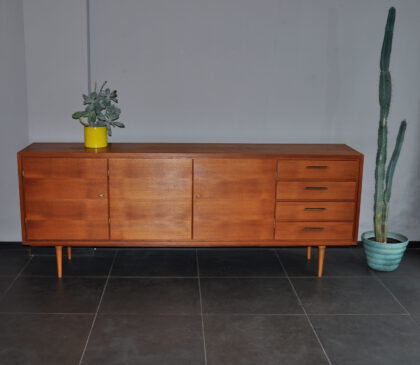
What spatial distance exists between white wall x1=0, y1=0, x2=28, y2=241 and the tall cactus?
8.27ft

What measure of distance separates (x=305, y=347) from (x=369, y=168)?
1836 mm

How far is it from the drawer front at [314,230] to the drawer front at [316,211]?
0.04 m

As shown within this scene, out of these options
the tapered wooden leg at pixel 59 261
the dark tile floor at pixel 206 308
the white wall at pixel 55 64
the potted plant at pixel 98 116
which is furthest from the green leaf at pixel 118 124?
the dark tile floor at pixel 206 308

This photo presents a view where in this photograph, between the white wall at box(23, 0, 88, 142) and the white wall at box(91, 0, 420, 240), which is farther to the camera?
the white wall at box(91, 0, 420, 240)

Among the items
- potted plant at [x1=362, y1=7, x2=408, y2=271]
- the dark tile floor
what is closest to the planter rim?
potted plant at [x1=362, y1=7, x2=408, y2=271]

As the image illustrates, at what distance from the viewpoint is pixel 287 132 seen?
4184mm

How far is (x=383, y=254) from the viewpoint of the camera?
385cm

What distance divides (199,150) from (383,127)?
1276mm

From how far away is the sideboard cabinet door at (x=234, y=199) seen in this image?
12.0 feet

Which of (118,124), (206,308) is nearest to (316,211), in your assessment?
(206,308)

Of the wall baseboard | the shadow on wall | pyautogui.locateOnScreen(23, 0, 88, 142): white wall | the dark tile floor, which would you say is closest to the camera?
the dark tile floor

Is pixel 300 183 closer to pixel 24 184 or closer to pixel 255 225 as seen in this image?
pixel 255 225

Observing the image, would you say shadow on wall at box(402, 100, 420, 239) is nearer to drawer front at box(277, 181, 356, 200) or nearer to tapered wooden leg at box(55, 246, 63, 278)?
drawer front at box(277, 181, 356, 200)

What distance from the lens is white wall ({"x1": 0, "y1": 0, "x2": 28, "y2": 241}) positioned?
3920 mm
